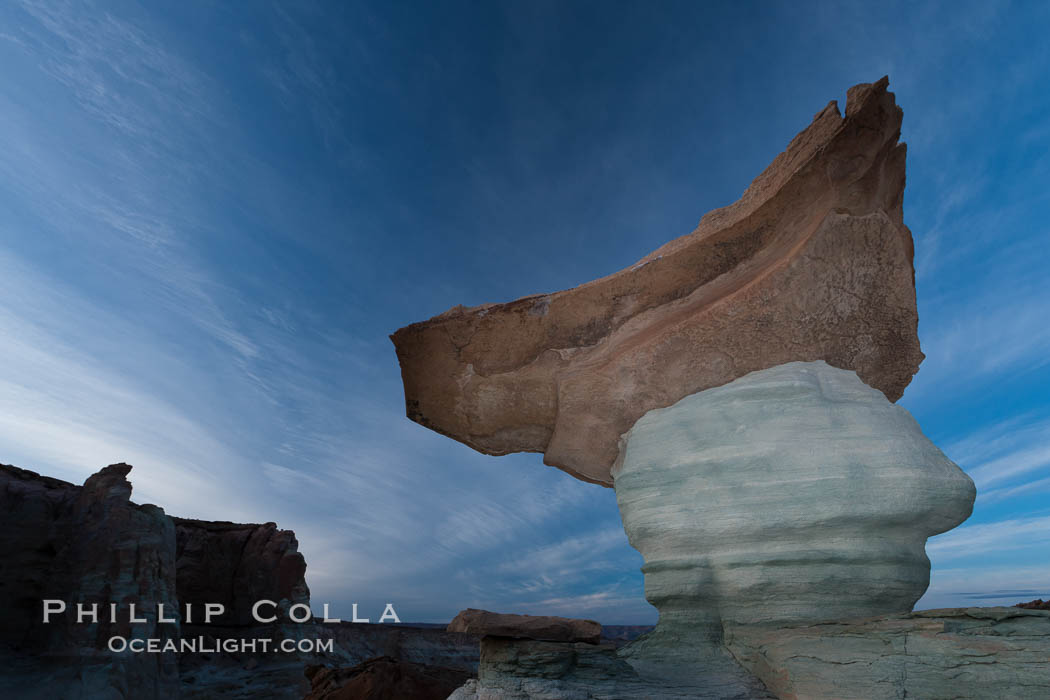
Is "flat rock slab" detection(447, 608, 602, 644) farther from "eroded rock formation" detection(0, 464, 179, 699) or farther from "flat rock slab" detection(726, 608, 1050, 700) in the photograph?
"eroded rock formation" detection(0, 464, 179, 699)

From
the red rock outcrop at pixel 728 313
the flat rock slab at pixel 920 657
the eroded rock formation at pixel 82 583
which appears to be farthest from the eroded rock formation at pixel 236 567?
the flat rock slab at pixel 920 657

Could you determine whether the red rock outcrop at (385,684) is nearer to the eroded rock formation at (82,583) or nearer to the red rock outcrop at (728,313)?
the red rock outcrop at (728,313)

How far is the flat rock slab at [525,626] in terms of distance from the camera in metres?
4.36

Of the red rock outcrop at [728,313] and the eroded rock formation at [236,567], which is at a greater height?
the red rock outcrop at [728,313]

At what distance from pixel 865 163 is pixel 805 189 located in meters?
0.48

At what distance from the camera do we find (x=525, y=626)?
470 centimetres

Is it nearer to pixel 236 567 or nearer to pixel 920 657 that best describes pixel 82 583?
pixel 236 567

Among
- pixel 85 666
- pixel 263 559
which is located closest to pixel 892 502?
pixel 85 666

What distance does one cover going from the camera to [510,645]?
3.33m

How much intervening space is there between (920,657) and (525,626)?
308cm

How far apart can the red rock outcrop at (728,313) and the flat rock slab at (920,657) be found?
87.5 inches

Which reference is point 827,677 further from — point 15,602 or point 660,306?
point 15,602

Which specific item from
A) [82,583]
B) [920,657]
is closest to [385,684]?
[920,657]

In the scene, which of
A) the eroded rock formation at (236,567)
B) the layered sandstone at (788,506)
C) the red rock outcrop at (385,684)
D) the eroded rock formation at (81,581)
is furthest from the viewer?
the eroded rock formation at (236,567)
